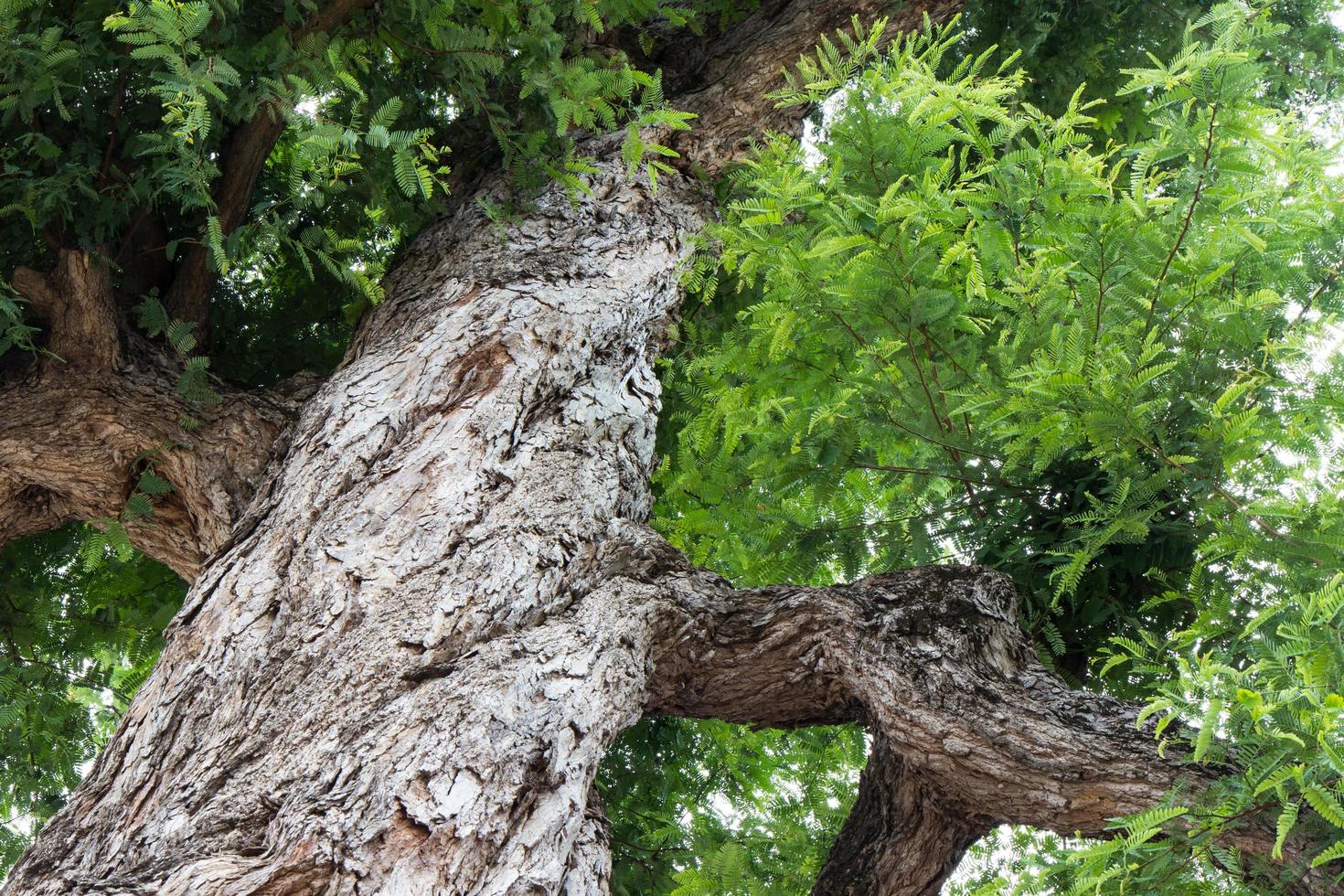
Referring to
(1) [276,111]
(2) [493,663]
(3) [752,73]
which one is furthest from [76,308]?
(3) [752,73]

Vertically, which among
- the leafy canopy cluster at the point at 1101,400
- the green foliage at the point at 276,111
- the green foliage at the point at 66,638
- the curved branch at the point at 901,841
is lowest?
the curved branch at the point at 901,841

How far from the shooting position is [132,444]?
3379mm

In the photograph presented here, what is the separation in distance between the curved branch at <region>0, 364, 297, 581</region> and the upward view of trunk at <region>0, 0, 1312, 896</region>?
33mm

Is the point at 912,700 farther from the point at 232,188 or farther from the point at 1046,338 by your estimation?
the point at 232,188

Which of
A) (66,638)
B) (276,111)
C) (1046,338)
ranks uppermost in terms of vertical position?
A: (276,111)

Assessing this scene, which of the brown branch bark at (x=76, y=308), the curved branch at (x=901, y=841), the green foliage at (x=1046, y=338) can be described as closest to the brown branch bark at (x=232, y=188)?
the brown branch bark at (x=76, y=308)

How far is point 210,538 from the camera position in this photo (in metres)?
3.35

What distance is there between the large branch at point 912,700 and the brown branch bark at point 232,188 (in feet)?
5.87

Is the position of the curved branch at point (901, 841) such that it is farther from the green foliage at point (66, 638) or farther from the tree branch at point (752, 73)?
the green foliage at point (66, 638)

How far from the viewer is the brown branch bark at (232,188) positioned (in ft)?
11.1

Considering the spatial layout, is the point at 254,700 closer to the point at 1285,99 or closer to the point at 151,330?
the point at 151,330

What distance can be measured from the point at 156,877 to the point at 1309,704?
83.9 inches

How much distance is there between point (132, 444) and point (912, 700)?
2.47 meters

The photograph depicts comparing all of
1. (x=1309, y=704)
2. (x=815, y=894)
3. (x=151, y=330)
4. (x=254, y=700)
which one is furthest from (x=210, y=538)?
(x=1309, y=704)
